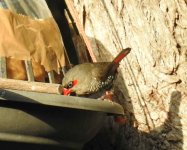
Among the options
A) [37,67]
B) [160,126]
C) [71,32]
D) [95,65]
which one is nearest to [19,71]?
[37,67]

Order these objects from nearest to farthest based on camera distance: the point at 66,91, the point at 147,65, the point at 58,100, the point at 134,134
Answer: the point at 58,100 → the point at 66,91 → the point at 147,65 → the point at 134,134

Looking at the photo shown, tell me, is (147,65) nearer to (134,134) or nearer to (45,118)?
(134,134)

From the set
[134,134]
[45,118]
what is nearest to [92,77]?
[134,134]

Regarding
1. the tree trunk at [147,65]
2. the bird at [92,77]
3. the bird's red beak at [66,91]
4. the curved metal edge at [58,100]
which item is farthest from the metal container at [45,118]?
the tree trunk at [147,65]

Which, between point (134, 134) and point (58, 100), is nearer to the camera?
point (58, 100)

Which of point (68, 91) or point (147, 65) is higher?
point (147, 65)

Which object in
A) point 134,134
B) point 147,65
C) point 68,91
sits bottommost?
point 134,134

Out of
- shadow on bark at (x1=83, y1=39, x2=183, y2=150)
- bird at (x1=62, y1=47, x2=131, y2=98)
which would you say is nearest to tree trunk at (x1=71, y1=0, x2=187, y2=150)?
shadow on bark at (x1=83, y1=39, x2=183, y2=150)

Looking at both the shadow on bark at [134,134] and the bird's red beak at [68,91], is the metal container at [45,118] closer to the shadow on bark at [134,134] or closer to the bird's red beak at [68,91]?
the bird's red beak at [68,91]
